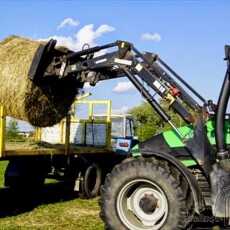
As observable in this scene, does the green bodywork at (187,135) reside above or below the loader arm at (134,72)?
below

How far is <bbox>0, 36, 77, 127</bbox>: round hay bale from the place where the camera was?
8.35 metres

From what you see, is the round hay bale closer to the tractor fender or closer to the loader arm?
the loader arm

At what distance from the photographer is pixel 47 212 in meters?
9.55

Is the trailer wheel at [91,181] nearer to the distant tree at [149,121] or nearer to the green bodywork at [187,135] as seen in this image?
the distant tree at [149,121]

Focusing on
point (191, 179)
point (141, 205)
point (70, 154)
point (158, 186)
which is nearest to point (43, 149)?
point (70, 154)

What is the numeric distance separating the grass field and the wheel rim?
1393 millimetres

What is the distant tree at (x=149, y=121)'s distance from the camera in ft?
23.1

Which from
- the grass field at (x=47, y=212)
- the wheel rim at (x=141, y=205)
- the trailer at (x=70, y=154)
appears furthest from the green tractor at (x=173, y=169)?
the trailer at (x=70, y=154)

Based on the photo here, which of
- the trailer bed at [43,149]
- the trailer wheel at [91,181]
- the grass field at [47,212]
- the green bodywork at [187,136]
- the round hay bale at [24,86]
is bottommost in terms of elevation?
the grass field at [47,212]

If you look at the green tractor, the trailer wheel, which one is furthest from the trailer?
the green tractor

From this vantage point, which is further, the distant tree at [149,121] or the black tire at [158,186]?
the distant tree at [149,121]

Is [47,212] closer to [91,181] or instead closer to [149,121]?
[91,181]

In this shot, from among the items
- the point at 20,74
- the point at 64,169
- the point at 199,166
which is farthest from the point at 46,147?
the point at 199,166

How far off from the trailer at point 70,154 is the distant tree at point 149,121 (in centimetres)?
105
